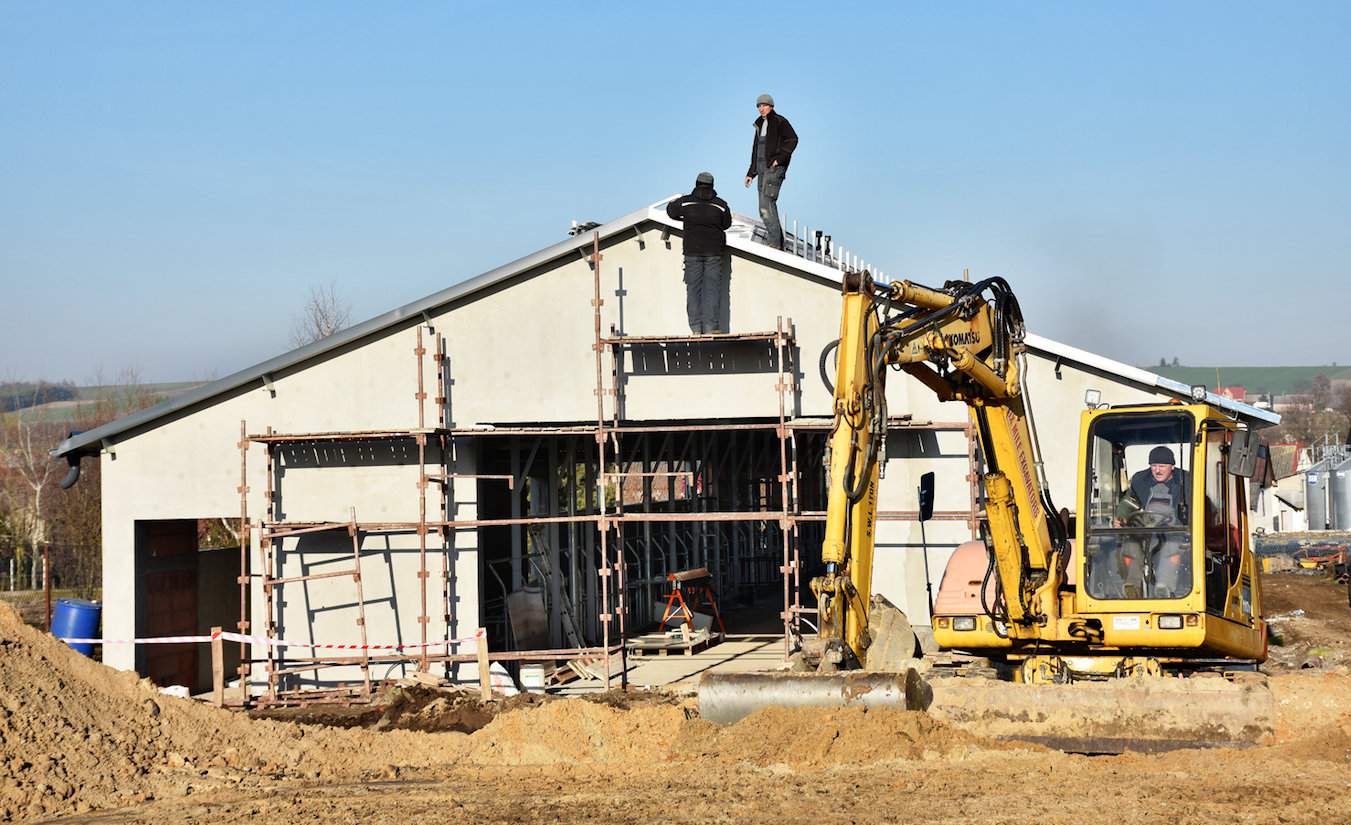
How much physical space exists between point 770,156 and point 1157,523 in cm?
772

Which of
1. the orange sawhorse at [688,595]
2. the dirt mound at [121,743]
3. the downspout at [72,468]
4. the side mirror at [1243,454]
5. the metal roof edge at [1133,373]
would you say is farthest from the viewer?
the orange sawhorse at [688,595]

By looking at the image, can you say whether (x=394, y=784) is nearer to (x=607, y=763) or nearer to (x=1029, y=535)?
(x=607, y=763)

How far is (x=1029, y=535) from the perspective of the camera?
1154 cm

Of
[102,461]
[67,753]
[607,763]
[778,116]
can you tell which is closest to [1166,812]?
[607,763]

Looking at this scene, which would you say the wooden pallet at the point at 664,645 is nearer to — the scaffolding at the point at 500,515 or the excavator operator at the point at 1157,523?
the scaffolding at the point at 500,515

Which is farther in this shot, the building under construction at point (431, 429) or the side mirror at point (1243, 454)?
the building under construction at point (431, 429)

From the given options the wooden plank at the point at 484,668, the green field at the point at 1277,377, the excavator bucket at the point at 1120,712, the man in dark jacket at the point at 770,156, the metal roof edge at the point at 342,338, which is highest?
the green field at the point at 1277,377

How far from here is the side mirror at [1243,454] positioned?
34.8 ft

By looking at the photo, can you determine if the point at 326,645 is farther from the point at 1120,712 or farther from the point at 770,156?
the point at 1120,712

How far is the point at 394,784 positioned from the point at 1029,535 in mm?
5494

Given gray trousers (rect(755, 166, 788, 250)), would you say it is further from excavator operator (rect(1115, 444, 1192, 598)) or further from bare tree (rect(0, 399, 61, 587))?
bare tree (rect(0, 399, 61, 587))

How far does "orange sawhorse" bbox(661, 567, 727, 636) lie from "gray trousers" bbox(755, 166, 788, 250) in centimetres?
679

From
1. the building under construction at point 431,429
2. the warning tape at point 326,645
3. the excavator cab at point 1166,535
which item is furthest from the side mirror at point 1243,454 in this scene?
the warning tape at point 326,645

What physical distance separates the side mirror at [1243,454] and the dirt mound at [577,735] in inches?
186
